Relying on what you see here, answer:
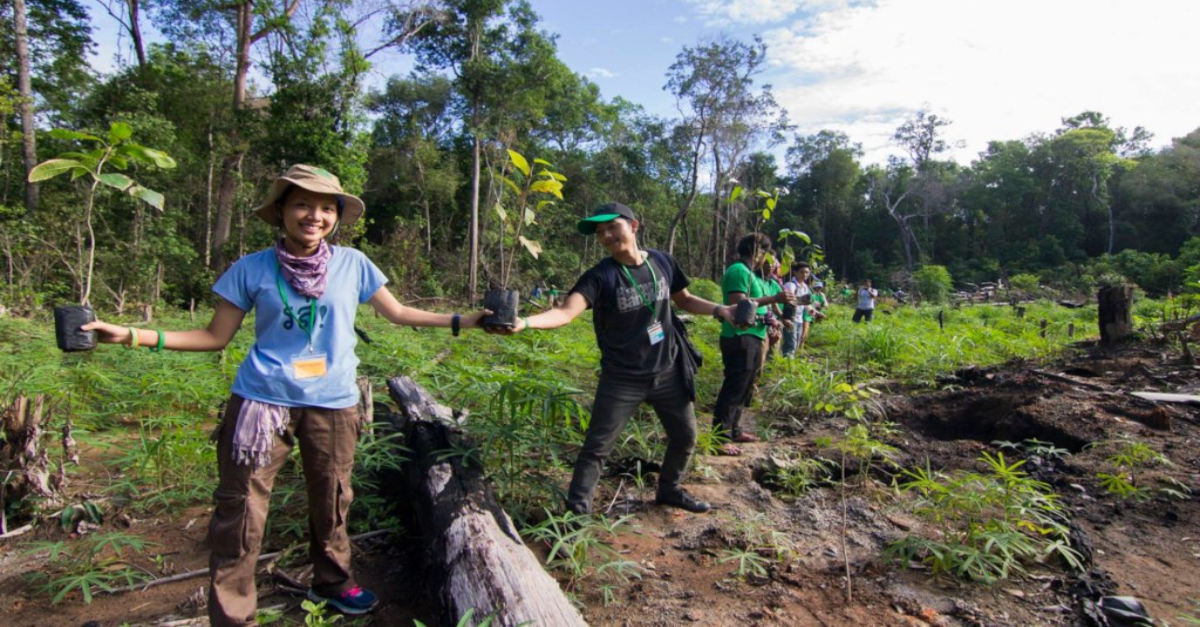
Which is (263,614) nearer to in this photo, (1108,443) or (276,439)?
(276,439)

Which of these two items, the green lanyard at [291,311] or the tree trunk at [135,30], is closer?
the green lanyard at [291,311]

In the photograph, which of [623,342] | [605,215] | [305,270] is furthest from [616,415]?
[305,270]

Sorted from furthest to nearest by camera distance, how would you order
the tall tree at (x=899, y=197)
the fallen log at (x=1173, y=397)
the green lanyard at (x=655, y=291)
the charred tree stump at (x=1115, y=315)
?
1. the tall tree at (x=899, y=197)
2. the charred tree stump at (x=1115, y=315)
3. the fallen log at (x=1173, y=397)
4. the green lanyard at (x=655, y=291)

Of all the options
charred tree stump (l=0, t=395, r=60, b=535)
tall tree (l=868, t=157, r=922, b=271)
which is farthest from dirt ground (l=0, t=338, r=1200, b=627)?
tall tree (l=868, t=157, r=922, b=271)

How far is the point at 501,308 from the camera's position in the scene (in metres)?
2.28

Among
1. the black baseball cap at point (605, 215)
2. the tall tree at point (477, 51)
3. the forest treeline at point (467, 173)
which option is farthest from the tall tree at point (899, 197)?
the black baseball cap at point (605, 215)

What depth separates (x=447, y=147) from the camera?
26.9 m

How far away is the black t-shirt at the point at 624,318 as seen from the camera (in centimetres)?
271

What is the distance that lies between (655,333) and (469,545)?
126 centimetres

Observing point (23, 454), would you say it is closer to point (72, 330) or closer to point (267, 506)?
point (72, 330)

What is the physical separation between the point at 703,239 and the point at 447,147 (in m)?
16.2

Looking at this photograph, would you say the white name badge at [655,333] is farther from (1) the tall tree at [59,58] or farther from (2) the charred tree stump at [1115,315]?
(1) the tall tree at [59,58]

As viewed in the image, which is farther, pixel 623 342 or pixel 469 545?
pixel 623 342

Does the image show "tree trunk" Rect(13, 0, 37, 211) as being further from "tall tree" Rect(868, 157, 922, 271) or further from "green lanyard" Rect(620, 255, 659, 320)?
"tall tree" Rect(868, 157, 922, 271)
